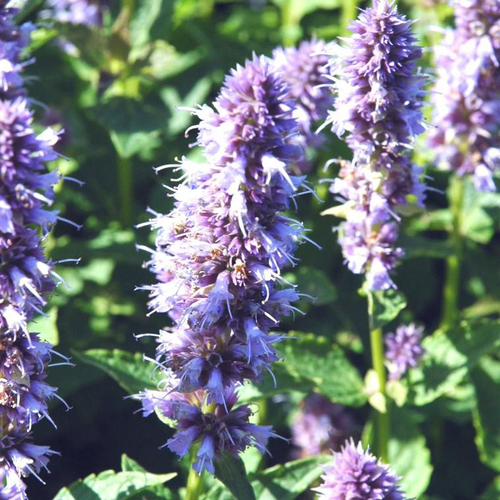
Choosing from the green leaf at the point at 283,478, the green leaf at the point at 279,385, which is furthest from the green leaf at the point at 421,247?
the green leaf at the point at 283,478

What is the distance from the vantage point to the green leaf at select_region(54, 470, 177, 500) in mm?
2680

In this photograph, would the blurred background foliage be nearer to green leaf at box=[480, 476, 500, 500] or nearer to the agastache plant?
green leaf at box=[480, 476, 500, 500]

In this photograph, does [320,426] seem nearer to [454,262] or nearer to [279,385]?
[279,385]

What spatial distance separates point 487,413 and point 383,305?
4.32ft

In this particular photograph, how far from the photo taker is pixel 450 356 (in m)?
3.60

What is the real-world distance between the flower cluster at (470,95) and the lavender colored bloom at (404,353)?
78 cm

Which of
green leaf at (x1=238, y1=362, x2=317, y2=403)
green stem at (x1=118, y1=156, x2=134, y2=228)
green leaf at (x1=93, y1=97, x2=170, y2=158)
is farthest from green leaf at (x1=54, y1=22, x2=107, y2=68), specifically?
green leaf at (x1=238, y1=362, x2=317, y2=403)

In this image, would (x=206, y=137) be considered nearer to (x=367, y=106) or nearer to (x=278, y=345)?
(x=367, y=106)

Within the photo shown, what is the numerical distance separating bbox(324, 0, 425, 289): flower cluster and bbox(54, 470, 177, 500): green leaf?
42.5 inches

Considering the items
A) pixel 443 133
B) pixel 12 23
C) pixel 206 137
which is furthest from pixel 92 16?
pixel 206 137

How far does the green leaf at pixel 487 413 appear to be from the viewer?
12.9 ft

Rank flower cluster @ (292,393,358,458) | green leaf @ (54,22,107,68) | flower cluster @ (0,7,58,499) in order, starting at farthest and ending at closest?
green leaf @ (54,22,107,68) → flower cluster @ (292,393,358,458) → flower cluster @ (0,7,58,499)

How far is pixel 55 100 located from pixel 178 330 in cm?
309

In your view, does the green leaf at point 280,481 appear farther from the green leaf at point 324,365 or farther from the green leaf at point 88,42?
the green leaf at point 88,42
